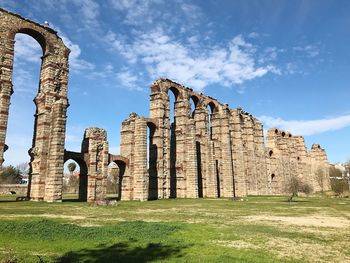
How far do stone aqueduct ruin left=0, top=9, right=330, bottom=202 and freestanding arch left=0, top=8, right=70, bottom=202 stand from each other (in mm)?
69

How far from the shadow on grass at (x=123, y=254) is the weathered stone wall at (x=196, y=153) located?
21083 millimetres

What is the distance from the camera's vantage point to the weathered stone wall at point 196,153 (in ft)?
100

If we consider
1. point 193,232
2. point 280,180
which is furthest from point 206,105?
point 193,232

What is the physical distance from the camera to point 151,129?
33.4m

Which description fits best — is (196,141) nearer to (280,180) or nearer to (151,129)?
(151,129)

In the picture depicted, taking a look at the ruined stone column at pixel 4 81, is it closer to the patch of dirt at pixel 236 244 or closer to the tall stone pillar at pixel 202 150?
the patch of dirt at pixel 236 244

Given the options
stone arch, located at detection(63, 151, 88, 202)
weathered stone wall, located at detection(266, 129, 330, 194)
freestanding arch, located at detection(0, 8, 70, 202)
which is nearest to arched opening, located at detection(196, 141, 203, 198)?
stone arch, located at detection(63, 151, 88, 202)

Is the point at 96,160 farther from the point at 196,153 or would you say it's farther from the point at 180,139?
the point at 196,153

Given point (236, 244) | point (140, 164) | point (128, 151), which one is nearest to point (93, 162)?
Result: point (140, 164)

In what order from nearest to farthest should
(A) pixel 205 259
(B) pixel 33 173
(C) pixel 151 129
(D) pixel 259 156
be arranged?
(A) pixel 205 259 < (B) pixel 33 173 < (C) pixel 151 129 < (D) pixel 259 156

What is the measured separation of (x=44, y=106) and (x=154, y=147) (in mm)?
12232

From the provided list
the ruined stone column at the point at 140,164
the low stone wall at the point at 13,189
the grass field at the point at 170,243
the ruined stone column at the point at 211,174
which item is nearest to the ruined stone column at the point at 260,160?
the ruined stone column at the point at 211,174

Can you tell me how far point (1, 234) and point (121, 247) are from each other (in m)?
3.64

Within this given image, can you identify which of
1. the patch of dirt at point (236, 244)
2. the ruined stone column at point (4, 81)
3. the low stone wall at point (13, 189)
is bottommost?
the patch of dirt at point (236, 244)
